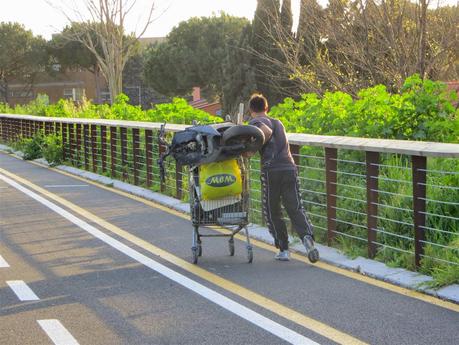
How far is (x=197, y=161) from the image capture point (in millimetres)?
8570

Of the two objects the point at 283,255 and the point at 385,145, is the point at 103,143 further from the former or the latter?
the point at 385,145

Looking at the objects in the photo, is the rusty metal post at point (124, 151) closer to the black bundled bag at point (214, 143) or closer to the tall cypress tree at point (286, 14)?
the black bundled bag at point (214, 143)

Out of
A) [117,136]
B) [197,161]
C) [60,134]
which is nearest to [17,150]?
[60,134]

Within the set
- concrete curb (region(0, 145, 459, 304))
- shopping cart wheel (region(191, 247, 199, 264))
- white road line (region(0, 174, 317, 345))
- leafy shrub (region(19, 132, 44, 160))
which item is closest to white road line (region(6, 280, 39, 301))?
white road line (region(0, 174, 317, 345))

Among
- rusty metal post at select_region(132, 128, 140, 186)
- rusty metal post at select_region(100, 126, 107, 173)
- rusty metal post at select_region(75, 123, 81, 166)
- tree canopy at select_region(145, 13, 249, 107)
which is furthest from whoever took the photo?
tree canopy at select_region(145, 13, 249, 107)

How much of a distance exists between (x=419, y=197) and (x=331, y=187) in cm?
185

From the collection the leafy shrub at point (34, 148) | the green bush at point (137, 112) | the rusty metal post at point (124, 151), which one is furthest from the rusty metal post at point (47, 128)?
the rusty metal post at point (124, 151)

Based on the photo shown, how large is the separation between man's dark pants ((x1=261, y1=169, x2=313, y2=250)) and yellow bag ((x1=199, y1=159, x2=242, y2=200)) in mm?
361

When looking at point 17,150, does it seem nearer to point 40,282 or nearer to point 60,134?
point 60,134

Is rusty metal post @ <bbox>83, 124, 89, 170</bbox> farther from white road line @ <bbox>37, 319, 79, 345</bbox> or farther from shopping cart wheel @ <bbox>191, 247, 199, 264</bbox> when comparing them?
white road line @ <bbox>37, 319, 79, 345</bbox>

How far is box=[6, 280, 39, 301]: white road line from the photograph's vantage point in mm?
7402

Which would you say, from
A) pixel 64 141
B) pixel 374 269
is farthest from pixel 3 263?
pixel 64 141

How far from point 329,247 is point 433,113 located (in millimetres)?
3136

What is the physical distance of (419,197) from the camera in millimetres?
8062
